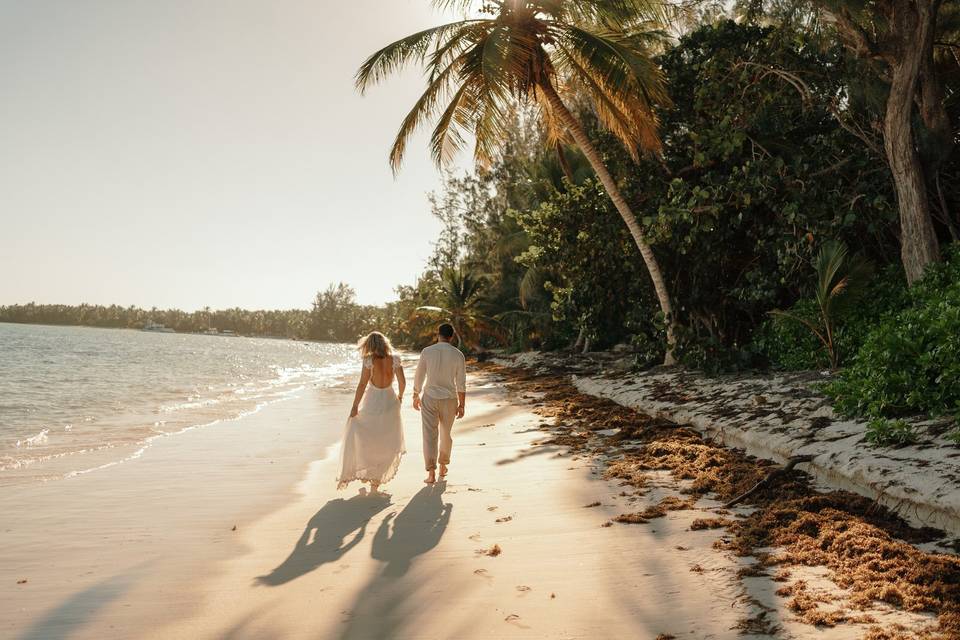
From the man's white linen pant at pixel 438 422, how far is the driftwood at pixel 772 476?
2.86 meters

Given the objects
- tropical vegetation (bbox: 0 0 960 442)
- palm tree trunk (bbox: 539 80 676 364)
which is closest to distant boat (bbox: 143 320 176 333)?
tropical vegetation (bbox: 0 0 960 442)

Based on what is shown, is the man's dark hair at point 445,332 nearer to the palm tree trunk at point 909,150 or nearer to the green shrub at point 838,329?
the green shrub at point 838,329

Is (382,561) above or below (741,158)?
below

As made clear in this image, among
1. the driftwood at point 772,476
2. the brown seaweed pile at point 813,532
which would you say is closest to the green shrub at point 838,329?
the brown seaweed pile at point 813,532

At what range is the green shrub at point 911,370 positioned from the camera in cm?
577

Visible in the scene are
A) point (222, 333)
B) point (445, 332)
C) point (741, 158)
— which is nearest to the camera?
point (445, 332)

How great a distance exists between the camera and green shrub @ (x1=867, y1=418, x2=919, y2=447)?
5.40 metres

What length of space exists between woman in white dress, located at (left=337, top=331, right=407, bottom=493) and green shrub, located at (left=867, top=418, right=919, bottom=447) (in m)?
4.15

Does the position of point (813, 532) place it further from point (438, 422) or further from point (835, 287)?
point (835, 287)

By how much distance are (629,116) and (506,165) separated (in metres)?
22.4

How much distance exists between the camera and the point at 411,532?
5.17 metres

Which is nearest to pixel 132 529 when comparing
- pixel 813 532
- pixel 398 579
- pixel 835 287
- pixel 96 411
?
pixel 398 579

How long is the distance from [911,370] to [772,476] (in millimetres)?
1813

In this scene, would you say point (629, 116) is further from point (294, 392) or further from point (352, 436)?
point (294, 392)
